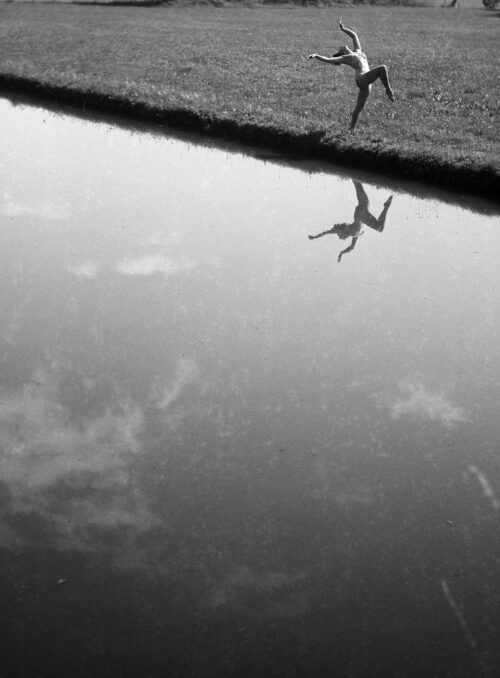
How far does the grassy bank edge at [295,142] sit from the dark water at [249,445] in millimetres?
1697

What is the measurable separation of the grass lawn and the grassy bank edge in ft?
0.10

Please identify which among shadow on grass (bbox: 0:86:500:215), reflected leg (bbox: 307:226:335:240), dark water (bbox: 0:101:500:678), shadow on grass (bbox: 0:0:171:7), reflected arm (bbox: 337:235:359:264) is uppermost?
shadow on grass (bbox: 0:0:171:7)

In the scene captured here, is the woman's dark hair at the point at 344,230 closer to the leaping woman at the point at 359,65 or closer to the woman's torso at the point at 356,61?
the leaping woman at the point at 359,65

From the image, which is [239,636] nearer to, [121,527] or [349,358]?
[121,527]

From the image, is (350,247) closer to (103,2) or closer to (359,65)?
(359,65)

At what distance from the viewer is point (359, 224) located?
43.3ft

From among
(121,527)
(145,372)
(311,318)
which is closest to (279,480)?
(121,527)

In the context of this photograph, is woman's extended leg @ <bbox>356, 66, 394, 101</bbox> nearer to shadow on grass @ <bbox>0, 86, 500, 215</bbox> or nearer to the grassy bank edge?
shadow on grass @ <bbox>0, 86, 500, 215</bbox>

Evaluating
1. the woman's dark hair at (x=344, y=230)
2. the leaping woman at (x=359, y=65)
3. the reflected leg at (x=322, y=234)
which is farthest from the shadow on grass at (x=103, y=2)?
the reflected leg at (x=322, y=234)

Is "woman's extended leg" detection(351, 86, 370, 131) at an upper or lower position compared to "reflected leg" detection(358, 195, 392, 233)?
upper

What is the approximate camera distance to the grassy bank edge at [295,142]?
1502 centimetres

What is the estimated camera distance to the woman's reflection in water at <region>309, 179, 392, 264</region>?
12664mm

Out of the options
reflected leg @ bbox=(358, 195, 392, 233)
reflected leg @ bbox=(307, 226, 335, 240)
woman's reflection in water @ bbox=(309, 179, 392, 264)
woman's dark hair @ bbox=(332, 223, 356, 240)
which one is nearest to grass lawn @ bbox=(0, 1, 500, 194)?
woman's reflection in water @ bbox=(309, 179, 392, 264)

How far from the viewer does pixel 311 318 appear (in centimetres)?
994
